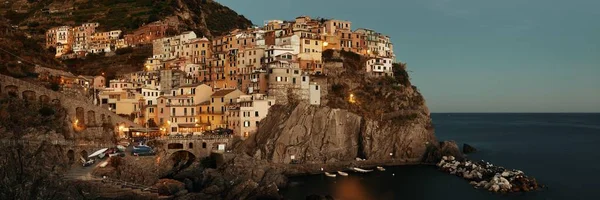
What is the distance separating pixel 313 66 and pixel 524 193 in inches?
1319

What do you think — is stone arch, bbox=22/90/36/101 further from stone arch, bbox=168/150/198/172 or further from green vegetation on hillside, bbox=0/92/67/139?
stone arch, bbox=168/150/198/172

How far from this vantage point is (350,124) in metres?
71.2

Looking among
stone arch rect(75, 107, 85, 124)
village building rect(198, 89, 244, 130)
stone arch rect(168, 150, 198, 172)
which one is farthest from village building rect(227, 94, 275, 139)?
stone arch rect(75, 107, 85, 124)

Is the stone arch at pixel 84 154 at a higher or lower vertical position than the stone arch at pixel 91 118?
lower

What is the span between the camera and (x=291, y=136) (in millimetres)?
65438

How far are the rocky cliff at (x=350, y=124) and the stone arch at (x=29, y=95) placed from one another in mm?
23166

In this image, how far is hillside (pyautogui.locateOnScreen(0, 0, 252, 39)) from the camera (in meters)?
122

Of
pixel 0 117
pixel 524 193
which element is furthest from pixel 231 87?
pixel 524 193

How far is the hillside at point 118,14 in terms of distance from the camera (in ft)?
402

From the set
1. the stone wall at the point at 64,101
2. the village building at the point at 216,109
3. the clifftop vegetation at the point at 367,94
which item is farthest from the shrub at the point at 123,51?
the clifftop vegetation at the point at 367,94

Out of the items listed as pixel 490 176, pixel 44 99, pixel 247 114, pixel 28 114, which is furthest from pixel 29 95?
pixel 490 176

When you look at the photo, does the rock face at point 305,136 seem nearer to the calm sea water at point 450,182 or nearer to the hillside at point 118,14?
the calm sea water at point 450,182

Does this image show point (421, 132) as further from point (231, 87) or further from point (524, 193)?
point (231, 87)

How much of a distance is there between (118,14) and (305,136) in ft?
263
